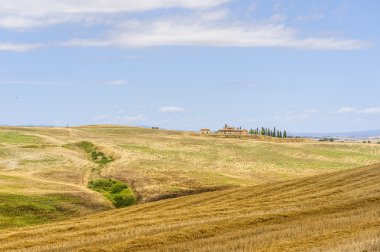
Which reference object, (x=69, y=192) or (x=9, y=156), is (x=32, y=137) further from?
(x=69, y=192)

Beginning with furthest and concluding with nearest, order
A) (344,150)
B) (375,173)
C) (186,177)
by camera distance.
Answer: (344,150), (186,177), (375,173)

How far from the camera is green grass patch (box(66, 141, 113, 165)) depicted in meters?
95.9

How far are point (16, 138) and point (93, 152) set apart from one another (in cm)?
2869

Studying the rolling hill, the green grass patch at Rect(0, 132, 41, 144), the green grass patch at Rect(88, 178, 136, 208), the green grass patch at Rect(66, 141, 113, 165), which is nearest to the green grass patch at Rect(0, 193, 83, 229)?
the rolling hill

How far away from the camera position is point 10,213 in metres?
51.3

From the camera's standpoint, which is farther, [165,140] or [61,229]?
[165,140]

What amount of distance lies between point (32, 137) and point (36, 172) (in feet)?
191

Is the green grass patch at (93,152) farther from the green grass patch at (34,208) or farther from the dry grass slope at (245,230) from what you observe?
the dry grass slope at (245,230)

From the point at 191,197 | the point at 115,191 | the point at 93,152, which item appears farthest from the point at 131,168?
the point at 93,152

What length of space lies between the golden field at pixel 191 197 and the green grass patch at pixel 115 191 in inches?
47.9

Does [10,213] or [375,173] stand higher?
[375,173]

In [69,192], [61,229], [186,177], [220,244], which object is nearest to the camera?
[220,244]

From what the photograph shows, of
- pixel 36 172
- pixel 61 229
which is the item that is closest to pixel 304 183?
pixel 61 229

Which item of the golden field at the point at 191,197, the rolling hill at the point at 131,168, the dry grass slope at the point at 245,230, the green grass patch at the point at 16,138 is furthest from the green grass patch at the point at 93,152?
the dry grass slope at the point at 245,230
